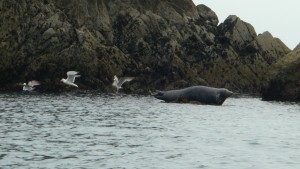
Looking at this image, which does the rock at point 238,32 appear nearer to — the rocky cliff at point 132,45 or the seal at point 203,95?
the rocky cliff at point 132,45

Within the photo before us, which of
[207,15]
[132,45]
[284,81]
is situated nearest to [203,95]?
[284,81]

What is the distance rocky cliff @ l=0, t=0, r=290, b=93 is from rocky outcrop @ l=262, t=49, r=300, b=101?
5.00m

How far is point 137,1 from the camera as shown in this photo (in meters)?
129

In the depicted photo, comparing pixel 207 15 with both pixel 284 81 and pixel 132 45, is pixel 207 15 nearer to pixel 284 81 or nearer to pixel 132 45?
pixel 132 45

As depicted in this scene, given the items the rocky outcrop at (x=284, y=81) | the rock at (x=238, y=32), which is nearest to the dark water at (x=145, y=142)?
the rocky outcrop at (x=284, y=81)

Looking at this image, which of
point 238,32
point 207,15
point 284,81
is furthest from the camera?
point 207,15

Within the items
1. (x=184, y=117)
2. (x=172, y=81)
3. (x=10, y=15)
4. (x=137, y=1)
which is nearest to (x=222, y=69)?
(x=172, y=81)

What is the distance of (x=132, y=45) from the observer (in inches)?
4498

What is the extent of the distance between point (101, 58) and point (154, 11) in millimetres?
34256

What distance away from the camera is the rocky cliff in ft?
312

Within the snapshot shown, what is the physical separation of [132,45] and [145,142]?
88947 mm

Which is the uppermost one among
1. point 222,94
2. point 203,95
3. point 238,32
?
point 238,32

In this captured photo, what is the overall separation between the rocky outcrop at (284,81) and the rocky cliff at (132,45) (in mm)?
5002

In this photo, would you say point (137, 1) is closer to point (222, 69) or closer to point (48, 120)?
point (222, 69)
